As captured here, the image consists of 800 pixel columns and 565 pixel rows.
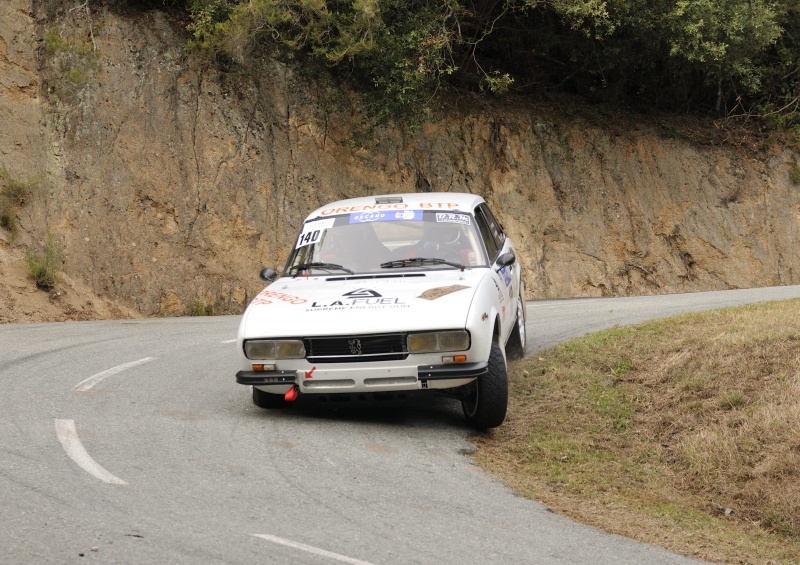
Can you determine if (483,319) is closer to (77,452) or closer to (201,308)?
(77,452)

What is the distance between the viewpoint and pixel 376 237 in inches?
348

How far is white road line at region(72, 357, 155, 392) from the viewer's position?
29.2 ft

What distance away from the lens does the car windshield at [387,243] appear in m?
8.59

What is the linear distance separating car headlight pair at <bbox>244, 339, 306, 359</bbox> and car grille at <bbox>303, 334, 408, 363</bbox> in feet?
0.21

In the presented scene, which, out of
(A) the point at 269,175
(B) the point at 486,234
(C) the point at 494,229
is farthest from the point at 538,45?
(B) the point at 486,234

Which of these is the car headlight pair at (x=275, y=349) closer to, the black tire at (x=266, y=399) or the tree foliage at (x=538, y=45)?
the black tire at (x=266, y=399)

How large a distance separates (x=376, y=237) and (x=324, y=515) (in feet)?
12.3

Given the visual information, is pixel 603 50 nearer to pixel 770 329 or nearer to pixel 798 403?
pixel 770 329

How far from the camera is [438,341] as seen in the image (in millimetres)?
7195

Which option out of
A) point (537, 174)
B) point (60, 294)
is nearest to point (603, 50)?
point (537, 174)

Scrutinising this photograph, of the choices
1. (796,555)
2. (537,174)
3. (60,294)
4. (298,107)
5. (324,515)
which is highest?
(298,107)

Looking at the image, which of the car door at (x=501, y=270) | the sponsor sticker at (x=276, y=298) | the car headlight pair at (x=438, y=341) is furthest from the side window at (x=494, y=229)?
the car headlight pair at (x=438, y=341)

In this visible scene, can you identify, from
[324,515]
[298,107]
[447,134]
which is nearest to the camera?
[324,515]

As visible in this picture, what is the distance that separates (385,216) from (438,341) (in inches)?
86.4
